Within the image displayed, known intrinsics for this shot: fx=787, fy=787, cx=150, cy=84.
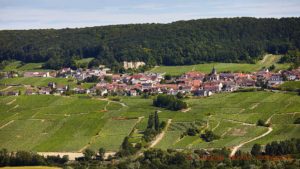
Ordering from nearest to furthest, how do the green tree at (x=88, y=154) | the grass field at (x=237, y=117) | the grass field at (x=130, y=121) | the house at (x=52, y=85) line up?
the green tree at (x=88, y=154), the grass field at (x=237, y=117), the grass field at (x=130, y=121), the house at (x=52, y=85)

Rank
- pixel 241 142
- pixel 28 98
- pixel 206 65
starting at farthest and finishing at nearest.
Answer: pixel 206 65, pixel 28 98, pixel 241 142

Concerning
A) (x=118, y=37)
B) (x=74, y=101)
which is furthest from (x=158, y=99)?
(x=118, y=37)

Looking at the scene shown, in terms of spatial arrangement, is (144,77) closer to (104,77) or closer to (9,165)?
(104,77)

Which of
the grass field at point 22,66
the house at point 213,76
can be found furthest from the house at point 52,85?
the house at point 213,76

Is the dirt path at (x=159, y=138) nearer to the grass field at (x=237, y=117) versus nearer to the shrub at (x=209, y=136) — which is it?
the grass field at (x=237, y=117)

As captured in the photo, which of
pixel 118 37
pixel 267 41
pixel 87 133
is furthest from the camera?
pixel 118 37

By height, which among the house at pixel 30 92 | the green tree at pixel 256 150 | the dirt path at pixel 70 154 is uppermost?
the green tree at pixel 256 150
